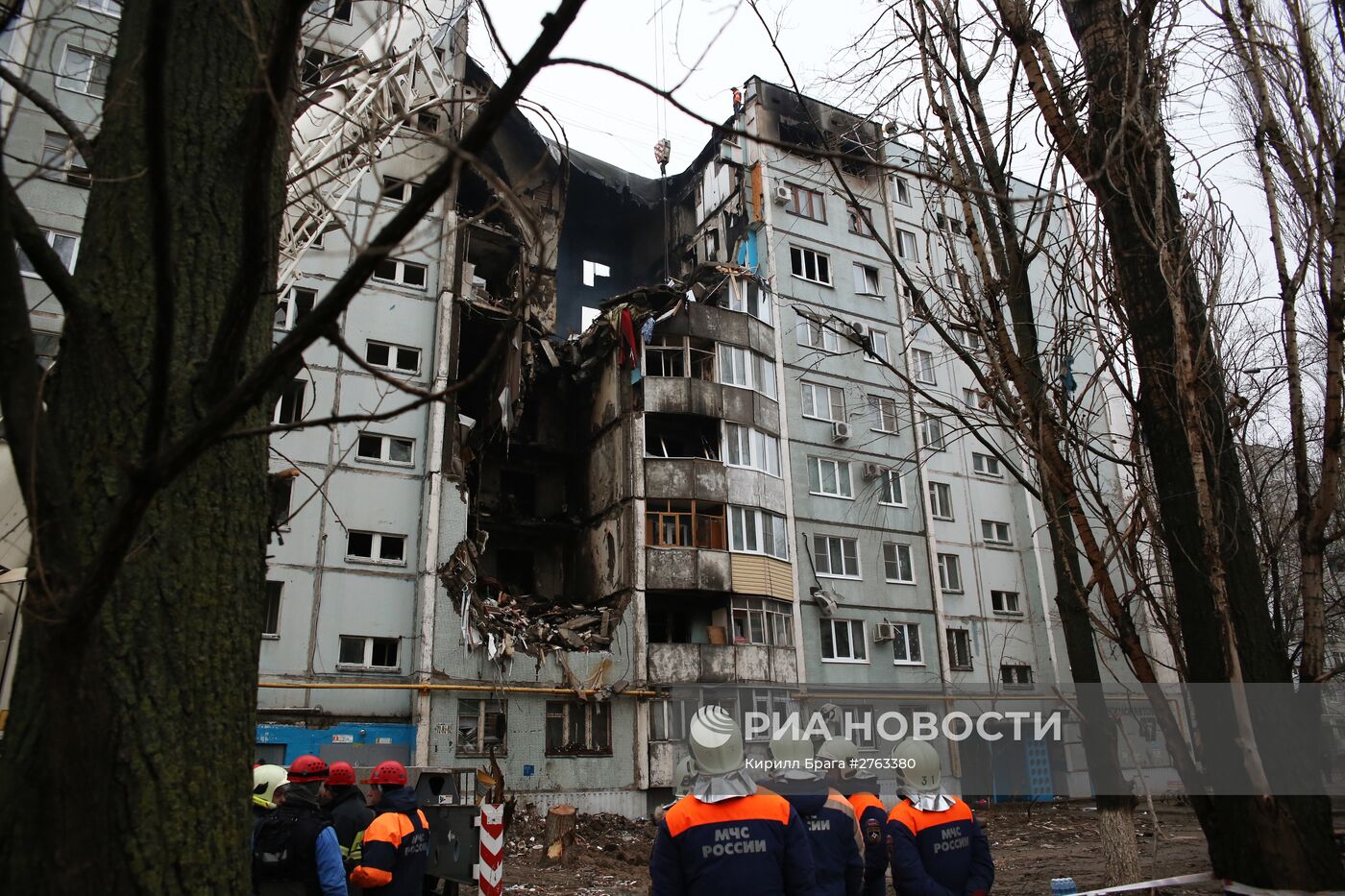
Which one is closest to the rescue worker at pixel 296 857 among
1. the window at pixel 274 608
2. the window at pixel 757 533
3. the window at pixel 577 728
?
the window at pixel 274 608

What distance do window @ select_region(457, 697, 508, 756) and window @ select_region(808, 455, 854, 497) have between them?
13571 mm

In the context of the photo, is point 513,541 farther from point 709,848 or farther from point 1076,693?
point 709,848

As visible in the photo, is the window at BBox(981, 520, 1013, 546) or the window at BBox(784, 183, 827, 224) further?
the window at BBox(981, 520, 1013, 546)

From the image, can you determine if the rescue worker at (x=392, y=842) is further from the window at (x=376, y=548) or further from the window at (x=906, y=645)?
→ the window at (x=906, y=645)

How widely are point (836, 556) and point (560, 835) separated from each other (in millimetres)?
16642

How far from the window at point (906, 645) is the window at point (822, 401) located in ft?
26.5

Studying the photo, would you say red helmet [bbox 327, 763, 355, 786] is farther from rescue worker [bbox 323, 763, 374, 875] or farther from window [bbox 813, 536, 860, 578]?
window [bbox 813, 536, 860, 578]

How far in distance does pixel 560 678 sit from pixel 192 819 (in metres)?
23.1

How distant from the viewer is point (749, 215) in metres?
34.9

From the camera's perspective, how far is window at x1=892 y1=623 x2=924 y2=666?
30781 mm

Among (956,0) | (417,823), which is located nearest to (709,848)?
(417,823)

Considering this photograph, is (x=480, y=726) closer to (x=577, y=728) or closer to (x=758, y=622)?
(x=577, y=728)

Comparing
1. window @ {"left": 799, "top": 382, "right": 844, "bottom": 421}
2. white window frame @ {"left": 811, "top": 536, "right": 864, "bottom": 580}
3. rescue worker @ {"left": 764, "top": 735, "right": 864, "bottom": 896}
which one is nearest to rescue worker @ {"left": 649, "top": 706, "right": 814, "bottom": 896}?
rescue worker @ {"left": 764, "top": 735, "right": 864, "bottom": 896}

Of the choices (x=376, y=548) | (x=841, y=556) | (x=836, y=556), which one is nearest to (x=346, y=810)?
(x=376, y=548)
